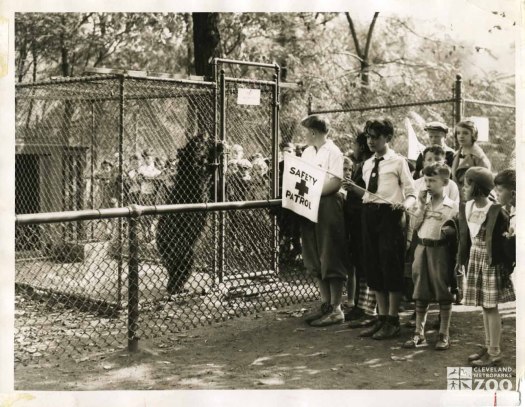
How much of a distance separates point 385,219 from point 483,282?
1009mm

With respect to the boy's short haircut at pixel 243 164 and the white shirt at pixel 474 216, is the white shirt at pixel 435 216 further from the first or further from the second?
the boy's short haircut at pixel 243 164

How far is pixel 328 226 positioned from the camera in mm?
6086

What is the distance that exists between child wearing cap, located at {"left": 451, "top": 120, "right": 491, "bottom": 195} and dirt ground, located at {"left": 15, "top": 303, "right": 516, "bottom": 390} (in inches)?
55.1

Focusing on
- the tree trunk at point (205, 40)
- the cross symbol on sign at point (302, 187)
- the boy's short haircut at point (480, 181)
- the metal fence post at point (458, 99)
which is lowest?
the cross symbol on sign at point (302, 187)

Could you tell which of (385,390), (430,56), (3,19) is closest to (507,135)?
(430,56)

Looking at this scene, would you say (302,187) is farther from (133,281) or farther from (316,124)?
(133,281)

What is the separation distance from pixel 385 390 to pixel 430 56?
12.9 metres

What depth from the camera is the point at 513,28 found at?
4941 millimetres

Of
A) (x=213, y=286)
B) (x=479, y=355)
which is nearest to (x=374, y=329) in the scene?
(x=479, y=355)

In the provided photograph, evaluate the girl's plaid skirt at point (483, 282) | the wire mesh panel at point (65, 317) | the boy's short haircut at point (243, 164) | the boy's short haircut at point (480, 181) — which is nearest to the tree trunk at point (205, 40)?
the boy's short haircut at point (243, 164)

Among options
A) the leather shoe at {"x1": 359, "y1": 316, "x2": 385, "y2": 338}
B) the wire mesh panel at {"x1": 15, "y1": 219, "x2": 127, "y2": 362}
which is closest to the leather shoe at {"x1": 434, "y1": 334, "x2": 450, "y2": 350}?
the leather shoe at {"x1": 359, "y1": 316, "x2": 385, "y2": 338}

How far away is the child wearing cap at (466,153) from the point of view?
241 inches

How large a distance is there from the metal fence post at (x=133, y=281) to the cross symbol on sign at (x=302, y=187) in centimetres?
154

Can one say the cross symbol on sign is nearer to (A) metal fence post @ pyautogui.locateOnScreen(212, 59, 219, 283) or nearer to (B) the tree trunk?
(A) metal fence post @ pyautogui.locateOnScreen(212, 59, 219, 283)
